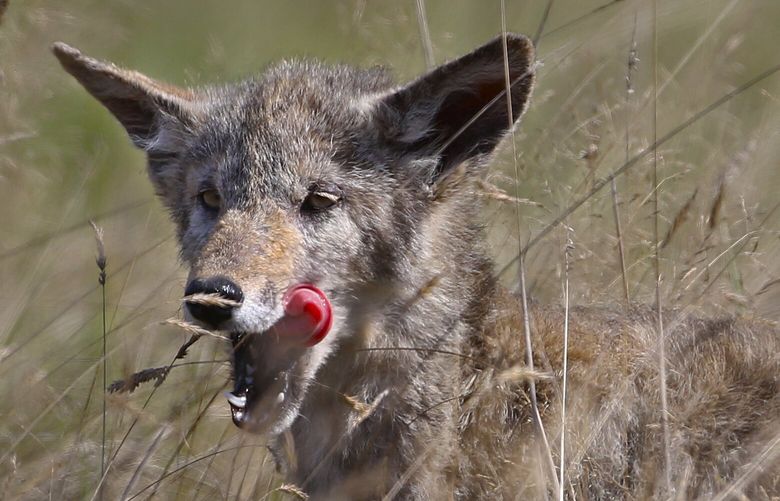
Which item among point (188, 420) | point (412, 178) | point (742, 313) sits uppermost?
point (412, 178)

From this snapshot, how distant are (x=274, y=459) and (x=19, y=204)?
3060 mm

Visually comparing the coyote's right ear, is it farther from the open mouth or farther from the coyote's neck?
the coyote's neck

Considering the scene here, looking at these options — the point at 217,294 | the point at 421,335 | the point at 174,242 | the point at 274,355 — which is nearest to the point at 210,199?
the point at 274,355

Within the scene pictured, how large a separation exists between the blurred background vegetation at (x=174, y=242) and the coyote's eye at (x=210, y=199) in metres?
0.56

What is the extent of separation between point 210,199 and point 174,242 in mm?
2338

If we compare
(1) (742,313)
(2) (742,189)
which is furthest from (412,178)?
(2) (742,189)

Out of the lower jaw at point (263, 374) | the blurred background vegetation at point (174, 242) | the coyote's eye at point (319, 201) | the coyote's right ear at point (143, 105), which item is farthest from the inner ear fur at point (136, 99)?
the lower jaw at point (263, 374)

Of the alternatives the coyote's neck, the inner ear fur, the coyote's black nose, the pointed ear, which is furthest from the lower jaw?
the inner ear fur

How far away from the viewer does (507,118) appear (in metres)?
4.59

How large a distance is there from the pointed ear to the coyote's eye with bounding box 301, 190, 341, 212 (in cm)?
35

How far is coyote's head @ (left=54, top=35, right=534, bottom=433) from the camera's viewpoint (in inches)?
171

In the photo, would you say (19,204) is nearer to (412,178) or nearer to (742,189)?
(412,178)

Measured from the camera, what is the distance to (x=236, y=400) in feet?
13.9

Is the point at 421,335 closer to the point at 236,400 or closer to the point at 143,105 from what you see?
the point at 236,400
